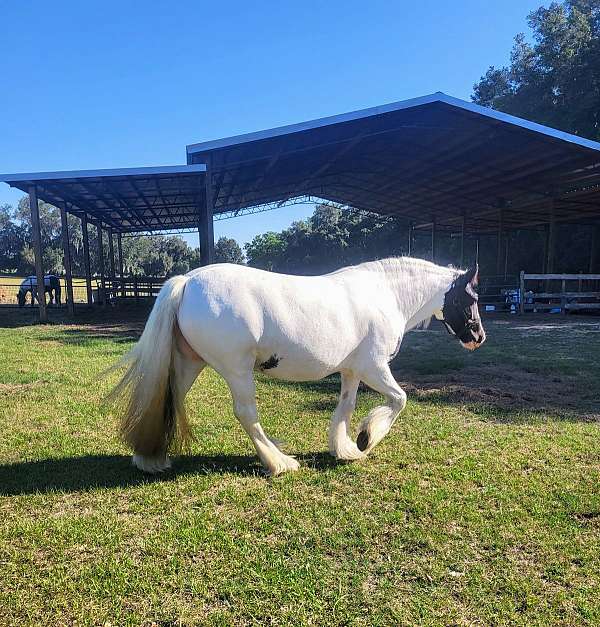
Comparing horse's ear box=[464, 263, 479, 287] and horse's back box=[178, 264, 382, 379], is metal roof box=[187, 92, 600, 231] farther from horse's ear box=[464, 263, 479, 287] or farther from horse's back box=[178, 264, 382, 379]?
horse's back box=[178, 264, 382, 379]

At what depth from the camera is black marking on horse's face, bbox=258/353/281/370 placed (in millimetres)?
3229

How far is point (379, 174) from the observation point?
62.7ft

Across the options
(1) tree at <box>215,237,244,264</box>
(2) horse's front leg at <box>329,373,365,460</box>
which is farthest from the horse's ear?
(1) tree at <box>215,237,244,264</box>

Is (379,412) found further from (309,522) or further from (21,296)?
(21,296)

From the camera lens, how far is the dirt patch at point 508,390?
5004 mm

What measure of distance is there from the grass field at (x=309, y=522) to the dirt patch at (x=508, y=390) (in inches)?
3.0

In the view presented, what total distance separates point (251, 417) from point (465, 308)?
219 centimetres

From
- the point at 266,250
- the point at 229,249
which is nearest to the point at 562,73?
the point at 266,250

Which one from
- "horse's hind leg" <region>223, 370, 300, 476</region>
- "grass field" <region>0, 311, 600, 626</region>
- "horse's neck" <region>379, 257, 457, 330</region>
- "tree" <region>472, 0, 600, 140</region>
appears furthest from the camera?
"tree" <region>472, 0, 600, 140</region>

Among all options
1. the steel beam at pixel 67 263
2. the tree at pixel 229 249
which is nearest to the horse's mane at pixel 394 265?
the steel beam at pixel 67 263

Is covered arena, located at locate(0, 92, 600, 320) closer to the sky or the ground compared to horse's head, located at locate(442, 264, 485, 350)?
closer to the sky

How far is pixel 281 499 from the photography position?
2.89 m

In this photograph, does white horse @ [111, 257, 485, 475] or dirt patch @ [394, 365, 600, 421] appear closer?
white horse @ [111, 257, 485, 475]

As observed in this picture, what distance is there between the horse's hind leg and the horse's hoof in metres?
0.58
